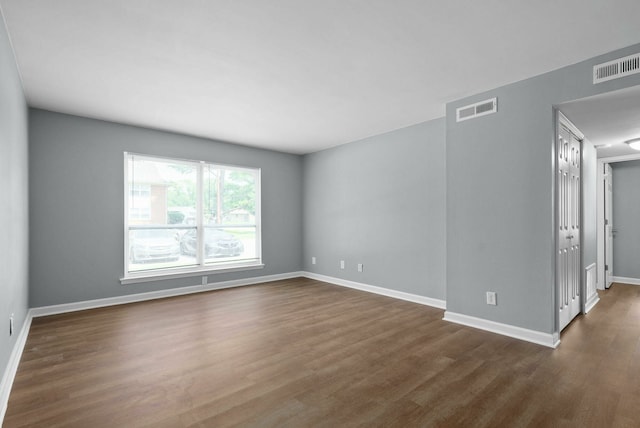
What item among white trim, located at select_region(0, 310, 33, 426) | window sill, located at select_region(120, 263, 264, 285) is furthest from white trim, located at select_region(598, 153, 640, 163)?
white trim, located at select_region(0, 310, 33, 426)

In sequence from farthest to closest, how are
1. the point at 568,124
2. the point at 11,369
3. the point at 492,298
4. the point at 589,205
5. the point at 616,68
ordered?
the point at 589,205
the point at 568,124
the point at 492,298
the point at 616,68
the point at 11,369

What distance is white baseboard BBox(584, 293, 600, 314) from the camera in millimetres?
4030

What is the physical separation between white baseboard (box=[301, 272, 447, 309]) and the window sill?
1.36 meters

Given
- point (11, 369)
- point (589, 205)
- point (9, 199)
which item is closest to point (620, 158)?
point (589, 205)

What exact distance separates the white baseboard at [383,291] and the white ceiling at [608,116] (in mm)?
2697

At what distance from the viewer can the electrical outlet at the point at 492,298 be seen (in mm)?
3332

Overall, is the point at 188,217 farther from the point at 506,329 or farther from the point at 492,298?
the point at 506,329

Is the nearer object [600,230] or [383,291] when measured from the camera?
[383,291]

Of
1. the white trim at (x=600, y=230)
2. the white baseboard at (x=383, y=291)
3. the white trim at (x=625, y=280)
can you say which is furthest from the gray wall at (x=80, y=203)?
the white trim at (x=625, y=280)

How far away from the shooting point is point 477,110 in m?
3.53

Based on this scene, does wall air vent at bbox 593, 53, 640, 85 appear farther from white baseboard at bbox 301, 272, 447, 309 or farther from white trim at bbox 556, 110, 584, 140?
white baseboard at bbox 301, 272, 447, 309

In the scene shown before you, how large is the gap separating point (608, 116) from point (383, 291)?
141 inches

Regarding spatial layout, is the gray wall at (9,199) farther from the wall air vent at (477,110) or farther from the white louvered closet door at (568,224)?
the white louvered closet door at (568,224)

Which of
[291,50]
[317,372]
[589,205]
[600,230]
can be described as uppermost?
[291,50]
